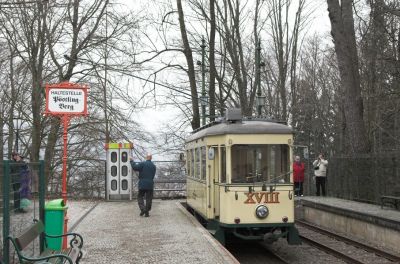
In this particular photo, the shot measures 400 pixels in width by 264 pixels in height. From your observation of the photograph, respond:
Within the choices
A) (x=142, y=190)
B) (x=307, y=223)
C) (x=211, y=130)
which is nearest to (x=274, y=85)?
(x=307, y=223)

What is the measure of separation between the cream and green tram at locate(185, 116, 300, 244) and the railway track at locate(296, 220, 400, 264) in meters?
1.38

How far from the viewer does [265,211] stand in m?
12.1

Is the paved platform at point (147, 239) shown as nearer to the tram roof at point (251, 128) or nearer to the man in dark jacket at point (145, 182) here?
the man in dark jacket at point (145, 182)

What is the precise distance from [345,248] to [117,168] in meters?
10.5

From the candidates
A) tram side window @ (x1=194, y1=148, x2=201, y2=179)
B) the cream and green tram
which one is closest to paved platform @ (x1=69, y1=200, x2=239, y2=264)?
the cream and green tram

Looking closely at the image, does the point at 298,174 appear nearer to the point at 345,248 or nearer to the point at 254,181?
the point at 345,248

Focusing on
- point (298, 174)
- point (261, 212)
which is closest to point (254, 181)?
point (261, 212)

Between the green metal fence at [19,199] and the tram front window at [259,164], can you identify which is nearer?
the green metal fence at [19,199]

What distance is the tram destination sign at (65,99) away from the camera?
31.8 ft

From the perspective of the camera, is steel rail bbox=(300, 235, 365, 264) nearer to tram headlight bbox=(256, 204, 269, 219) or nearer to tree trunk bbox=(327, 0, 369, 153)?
tram headlight bbox=(256, 204, 269, 219)

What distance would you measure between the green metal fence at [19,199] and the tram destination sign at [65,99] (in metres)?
1.27

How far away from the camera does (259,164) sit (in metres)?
12.4

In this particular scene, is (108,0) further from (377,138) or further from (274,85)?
(377,138)

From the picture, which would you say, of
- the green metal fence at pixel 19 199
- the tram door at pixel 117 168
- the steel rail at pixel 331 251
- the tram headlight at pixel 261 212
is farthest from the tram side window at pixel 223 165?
the tram door at pixel 117 168
